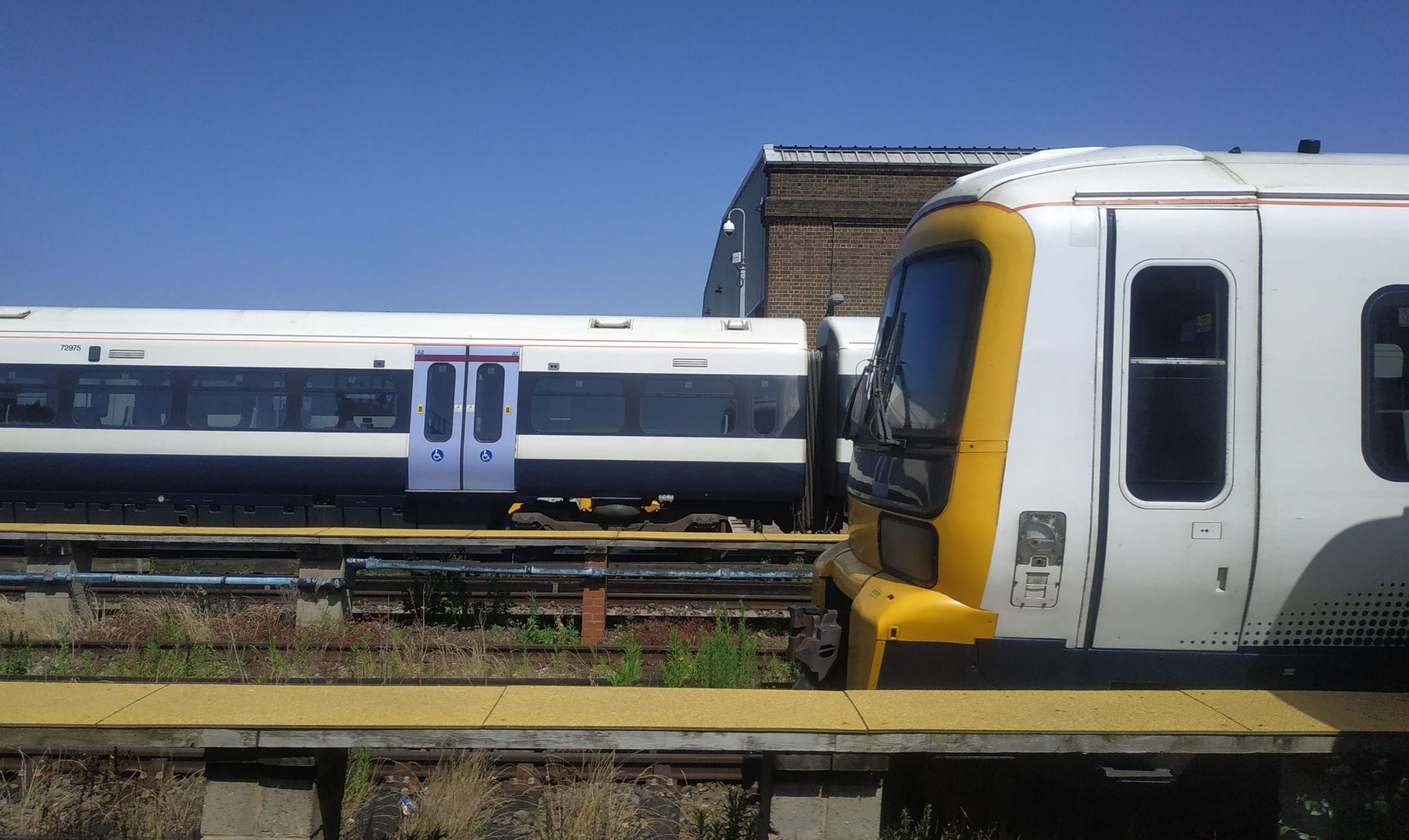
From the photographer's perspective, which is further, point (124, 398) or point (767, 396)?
point (767, 396)

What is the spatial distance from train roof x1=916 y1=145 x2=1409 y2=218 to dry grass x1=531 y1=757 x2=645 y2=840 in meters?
3.18

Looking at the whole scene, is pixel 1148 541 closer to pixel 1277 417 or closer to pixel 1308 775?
pixel 1277 417

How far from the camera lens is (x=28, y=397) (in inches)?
522

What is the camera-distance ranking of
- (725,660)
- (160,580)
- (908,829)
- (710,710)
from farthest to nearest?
1. (160,580)
2. (725,660)
3. (908,829)
4. (710,710)

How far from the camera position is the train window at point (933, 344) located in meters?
4.27

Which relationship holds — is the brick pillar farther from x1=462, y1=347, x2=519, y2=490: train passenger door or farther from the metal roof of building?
the metal roof of building

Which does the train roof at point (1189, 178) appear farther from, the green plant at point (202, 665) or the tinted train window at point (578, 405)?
the tinted train window at point (578, 405)

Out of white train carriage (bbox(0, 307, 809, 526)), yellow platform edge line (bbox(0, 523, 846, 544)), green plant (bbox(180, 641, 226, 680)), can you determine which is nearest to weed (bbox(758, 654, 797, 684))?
yellow platform edge line (bbox(0, 523, 846, 544))

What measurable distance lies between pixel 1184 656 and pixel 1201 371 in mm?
1210

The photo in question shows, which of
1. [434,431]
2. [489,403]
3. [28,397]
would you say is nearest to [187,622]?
[434,431]

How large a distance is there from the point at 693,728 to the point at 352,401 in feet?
36.4

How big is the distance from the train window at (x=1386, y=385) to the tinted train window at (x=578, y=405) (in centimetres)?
993

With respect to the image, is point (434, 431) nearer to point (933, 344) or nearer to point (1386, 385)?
point (933, 344)

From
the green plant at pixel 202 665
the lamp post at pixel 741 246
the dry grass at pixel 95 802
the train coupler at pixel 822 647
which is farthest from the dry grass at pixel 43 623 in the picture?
the lamp post at pixel 741 246
